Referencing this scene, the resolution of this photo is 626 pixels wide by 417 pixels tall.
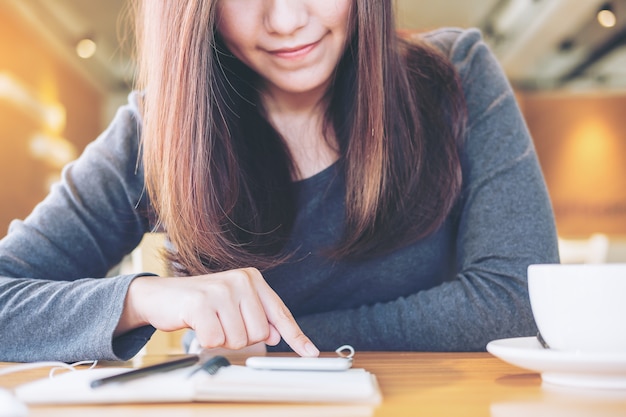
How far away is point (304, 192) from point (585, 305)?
0.56 m

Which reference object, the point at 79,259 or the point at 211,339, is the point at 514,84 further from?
the point at 211,339

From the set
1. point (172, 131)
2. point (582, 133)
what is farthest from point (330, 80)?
point (582, 133)

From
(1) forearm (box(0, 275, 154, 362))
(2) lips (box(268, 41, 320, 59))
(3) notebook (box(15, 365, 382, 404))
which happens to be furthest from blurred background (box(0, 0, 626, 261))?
(3) notebook (box(15, 365, 382, 404))

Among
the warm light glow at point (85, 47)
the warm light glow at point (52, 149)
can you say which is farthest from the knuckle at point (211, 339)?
the warm light glow at point (85, 47)

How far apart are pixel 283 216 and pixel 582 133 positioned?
581 centimetres

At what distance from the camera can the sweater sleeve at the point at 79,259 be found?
0.76 metres

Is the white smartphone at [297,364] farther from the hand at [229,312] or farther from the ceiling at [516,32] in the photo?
the ceiling at [516,32]

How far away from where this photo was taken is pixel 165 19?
890mm

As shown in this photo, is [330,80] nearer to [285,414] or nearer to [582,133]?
[285,414]

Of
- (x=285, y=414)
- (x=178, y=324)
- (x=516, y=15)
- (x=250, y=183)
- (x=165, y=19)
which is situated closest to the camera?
(x=285, y=414)

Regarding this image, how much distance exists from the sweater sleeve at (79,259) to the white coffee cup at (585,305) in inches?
16.7

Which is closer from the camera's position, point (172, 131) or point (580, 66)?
point (172, 131)

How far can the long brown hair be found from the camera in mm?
908

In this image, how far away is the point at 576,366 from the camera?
1.70 ft
